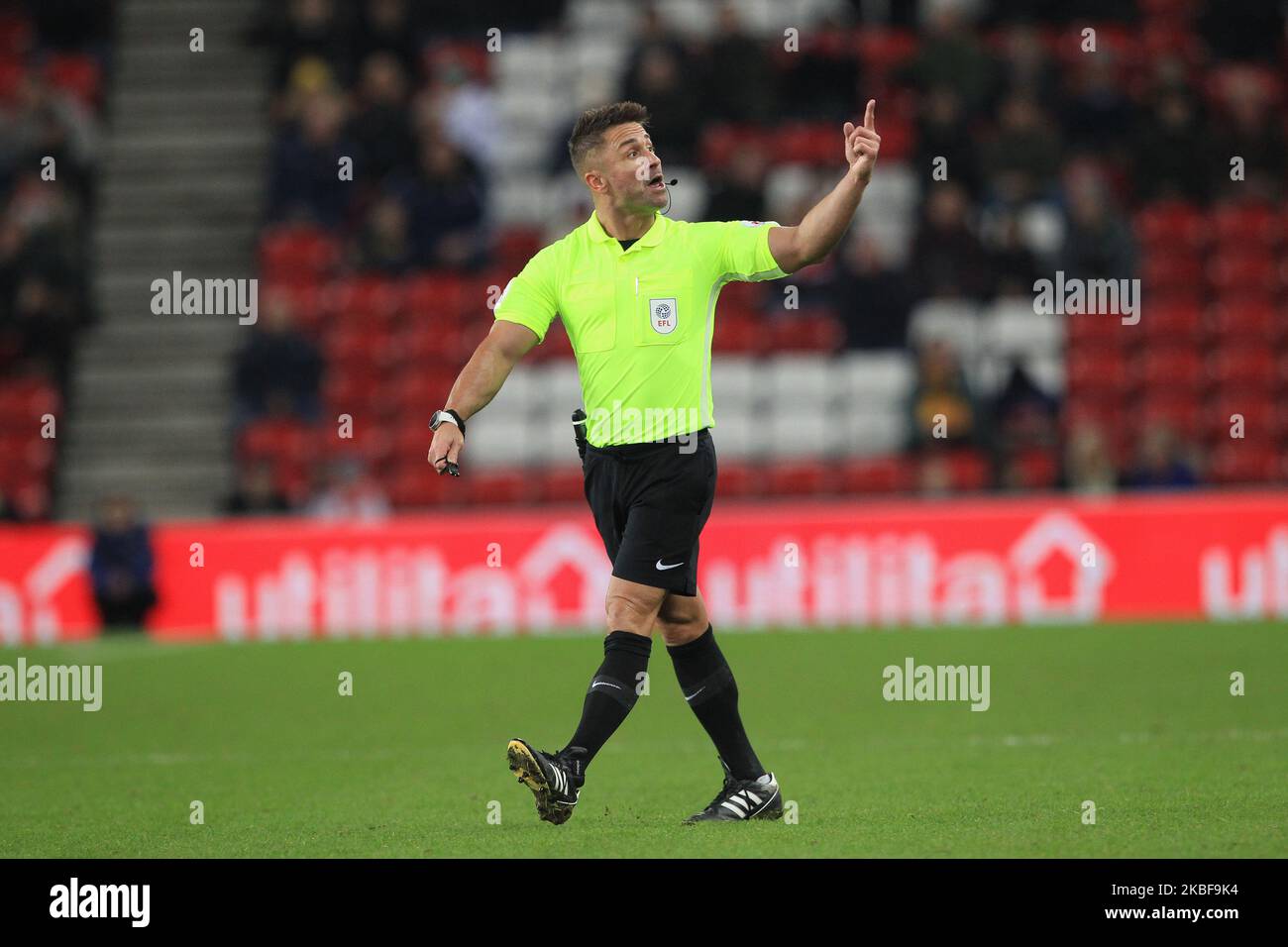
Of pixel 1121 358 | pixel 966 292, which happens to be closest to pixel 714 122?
pixel 966 292

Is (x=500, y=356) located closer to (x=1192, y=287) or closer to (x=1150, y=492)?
(x=1150, y=492)

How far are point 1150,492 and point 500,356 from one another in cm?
1084

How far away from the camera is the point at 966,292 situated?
18750 millimetres

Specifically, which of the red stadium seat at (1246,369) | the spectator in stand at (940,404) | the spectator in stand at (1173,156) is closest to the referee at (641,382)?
the spectator in stand at (940,404)

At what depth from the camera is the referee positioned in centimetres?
700

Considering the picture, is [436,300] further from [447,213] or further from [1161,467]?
[1161,467]

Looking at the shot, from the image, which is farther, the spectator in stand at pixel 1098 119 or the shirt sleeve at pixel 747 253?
the spectator in stand at pixel 1098 119

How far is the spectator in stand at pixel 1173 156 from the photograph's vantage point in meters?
19.4

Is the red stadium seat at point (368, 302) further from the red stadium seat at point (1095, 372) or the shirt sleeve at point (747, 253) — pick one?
the shirt sleeve at point (747, 253)

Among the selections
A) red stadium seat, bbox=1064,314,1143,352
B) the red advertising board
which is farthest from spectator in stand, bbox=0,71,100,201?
red stadium seat, bbox=1064,314,1143,352

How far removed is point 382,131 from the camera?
822 inches

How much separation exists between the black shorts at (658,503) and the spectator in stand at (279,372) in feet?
41.3

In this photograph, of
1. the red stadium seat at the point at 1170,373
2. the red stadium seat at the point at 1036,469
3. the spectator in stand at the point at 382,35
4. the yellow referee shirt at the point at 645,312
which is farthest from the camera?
the spectator in stand at the point at 382,35

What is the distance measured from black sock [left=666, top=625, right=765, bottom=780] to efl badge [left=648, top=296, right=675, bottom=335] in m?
1.14
